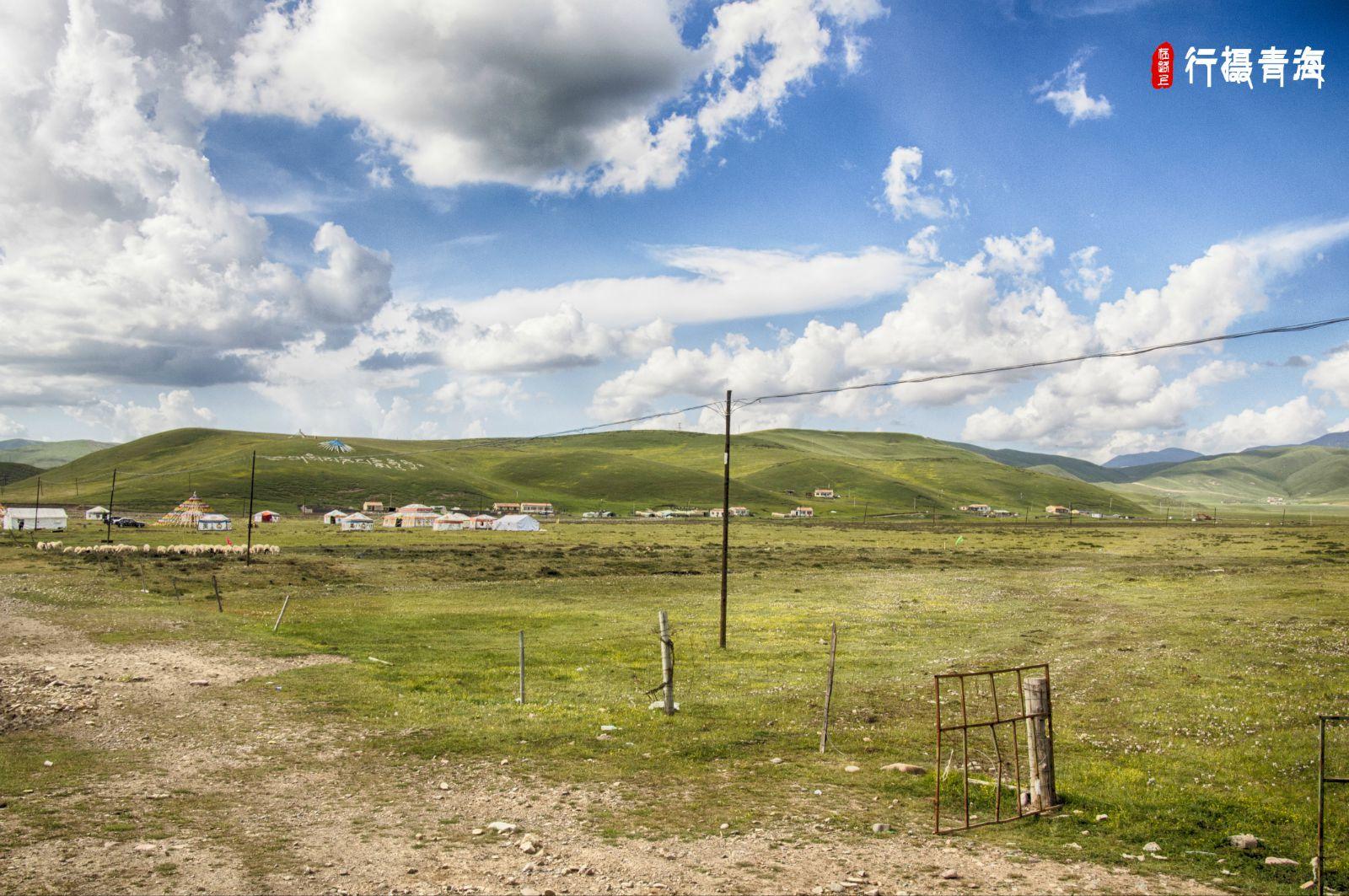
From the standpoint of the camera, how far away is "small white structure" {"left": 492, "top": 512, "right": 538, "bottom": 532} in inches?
6757

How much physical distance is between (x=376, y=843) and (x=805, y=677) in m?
18.5

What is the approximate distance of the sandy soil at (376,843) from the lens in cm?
1170

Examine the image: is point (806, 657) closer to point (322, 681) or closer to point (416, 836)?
point (322, 681)

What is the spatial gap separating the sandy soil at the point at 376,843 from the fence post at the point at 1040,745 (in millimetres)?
2462

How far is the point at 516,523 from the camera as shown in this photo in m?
173

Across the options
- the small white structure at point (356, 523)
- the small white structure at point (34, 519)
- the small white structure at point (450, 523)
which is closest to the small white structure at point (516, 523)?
the small white structure at point (450, 523)

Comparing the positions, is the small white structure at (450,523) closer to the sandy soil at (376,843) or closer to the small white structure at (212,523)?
the small white structure at (212,523)

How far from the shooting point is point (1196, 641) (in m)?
33.3

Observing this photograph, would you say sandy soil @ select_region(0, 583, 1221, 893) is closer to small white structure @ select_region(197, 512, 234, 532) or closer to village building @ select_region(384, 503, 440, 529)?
small white structure @ select_region(197, 512, 234, 532)

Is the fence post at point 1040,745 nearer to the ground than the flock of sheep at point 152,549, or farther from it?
farther from it

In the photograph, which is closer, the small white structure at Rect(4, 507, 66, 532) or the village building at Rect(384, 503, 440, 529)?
the small white structure at Rect(4, 507, 66, 532)

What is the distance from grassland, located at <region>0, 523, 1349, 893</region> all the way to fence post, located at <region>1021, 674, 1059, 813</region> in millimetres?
496

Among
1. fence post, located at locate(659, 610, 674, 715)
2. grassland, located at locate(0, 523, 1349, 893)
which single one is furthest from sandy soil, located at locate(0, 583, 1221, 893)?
fence post, located at locate(659, 610, 674, 715)

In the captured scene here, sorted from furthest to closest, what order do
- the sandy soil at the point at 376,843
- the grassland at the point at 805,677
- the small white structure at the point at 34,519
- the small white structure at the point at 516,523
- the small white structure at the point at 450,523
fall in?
the small white structure at the point at 450,523 < the small white structure at the point at 516,523 < the small white structure at the point at 34,519 < the grassland at the point at 805,677 < the sandy soil at the point at 376,843
